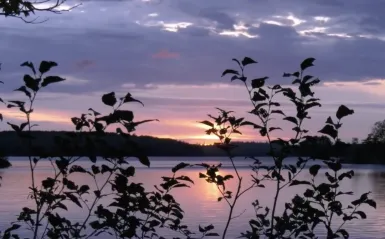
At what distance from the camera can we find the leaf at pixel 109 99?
366 cm

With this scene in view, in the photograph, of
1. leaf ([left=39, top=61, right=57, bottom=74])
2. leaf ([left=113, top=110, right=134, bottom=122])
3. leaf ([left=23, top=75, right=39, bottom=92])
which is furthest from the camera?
leaf ([left=23, top=75, right=39, bottom=92])

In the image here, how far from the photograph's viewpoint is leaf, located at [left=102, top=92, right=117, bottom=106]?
144 inches

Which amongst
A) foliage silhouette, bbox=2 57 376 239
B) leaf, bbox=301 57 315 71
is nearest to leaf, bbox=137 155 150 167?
foliage silhouette, bbox=2 57 376 239

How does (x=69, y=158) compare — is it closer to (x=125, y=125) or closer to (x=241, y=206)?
(x=125, y=125)

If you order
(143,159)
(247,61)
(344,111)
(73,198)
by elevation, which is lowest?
(73,198)

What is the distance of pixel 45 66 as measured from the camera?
382 cm

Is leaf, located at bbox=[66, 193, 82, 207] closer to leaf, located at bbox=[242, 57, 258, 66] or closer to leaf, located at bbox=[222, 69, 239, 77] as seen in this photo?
leaf, located at bbox=[222, 69, 239, 77]

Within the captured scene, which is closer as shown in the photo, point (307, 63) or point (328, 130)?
point (307, 63)

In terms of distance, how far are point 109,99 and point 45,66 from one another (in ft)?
1.48

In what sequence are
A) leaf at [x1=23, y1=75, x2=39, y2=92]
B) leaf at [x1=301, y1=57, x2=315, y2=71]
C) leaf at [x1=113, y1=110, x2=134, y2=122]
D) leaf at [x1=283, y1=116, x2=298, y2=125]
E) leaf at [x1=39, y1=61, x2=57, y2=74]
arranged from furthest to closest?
leaf at [x1=283, y1=116, x2=298, y2=125] → leaf at [x1=301, y1=57, x2=315, y2=71] → leaf at [x1=23, y1=75, x2=39, y2=92] → leaf at [x1=39, y1=61, x2=57, y2=74] → leaf at [x1=113, y1=110, x2=134, y2=122]

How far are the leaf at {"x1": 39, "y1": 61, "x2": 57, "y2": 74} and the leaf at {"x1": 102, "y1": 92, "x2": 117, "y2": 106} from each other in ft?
1.16

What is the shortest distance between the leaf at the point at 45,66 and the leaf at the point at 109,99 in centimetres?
36

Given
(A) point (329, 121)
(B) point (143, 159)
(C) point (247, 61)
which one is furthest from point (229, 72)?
(B) point (143, 159)

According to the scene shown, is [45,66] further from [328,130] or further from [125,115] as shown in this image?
[328,130]
